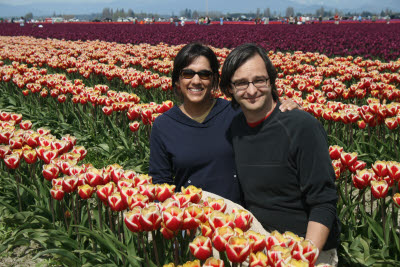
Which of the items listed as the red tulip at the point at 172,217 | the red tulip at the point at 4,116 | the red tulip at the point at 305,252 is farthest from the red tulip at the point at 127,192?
the red tulip at the point at 4,116

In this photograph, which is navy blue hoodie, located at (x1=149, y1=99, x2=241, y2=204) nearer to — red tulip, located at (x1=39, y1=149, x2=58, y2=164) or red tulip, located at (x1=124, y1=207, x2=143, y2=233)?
red tulip, located at (x1=39, y1=149, x2=58, y2=164)

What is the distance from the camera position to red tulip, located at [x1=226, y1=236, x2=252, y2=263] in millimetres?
1562

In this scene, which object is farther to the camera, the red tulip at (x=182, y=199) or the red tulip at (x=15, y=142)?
the red tulip at (x=15, y=142)

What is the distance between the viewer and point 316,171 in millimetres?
2406

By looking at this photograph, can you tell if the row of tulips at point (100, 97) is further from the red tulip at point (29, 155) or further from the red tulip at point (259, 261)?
the red tulip at point (259, 261)

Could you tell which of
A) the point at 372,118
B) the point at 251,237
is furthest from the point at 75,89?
the point at 251,237

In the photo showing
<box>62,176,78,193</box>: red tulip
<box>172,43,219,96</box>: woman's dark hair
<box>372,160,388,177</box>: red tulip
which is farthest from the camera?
<box>172,43,219,96</box>: woman's dark hair

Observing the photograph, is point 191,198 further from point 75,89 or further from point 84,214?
point 75,89

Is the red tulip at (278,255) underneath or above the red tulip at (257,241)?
above

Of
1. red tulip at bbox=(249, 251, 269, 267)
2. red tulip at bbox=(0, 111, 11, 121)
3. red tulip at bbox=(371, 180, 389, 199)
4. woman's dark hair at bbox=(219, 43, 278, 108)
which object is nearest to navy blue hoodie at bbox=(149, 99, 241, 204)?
woman's dark hair at bbox=(219, 43, 278, 108)

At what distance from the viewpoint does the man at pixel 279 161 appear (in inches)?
95.0

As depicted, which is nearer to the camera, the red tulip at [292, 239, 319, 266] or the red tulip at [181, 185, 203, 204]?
the red tulip at [292, 239, 319, 266]

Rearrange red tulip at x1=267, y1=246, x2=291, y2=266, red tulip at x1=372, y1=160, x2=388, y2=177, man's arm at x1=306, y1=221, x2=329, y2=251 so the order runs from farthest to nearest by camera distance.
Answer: red tulip at x1=372, y1=160, x2=388, y2=177
man's arm at x1=306, y1=221, x2=329, y2=251
red tulip at x1=267, y1=246, x2=291, y2=266

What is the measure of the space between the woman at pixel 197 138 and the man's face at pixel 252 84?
2.20 feet
